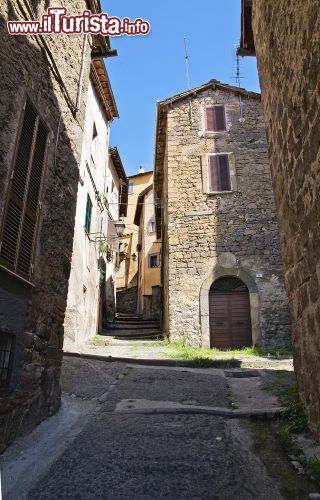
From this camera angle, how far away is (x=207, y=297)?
38.9ft

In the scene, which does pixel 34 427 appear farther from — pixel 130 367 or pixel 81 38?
pixel 81 38

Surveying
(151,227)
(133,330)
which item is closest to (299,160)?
(133,330)

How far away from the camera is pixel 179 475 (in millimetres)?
3025

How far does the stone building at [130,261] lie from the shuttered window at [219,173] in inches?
438

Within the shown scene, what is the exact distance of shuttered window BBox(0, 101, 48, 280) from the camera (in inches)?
142

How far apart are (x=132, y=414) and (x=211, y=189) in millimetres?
9563

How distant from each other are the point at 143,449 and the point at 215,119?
1263cm

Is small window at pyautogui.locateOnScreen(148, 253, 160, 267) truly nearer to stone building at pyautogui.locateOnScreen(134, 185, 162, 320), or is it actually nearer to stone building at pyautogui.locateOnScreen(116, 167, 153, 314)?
stone building at pyautogui.locateOnScreen(134, 185, 162, 320)

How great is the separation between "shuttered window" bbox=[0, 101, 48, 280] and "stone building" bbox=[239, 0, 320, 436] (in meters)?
2.65

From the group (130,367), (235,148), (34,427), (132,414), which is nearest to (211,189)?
(235,148)

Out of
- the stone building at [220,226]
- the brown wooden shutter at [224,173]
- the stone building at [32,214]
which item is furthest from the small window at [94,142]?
the stone building at [32,214]

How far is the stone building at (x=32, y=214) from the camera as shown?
139 inches

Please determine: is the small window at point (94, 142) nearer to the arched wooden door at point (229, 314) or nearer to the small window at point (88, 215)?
the small window at point (88, 215)

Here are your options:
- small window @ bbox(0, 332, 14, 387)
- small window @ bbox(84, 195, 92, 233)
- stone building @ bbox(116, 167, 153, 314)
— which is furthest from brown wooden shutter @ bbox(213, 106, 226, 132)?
small window @ bbox(0, 332, 14, 387)
